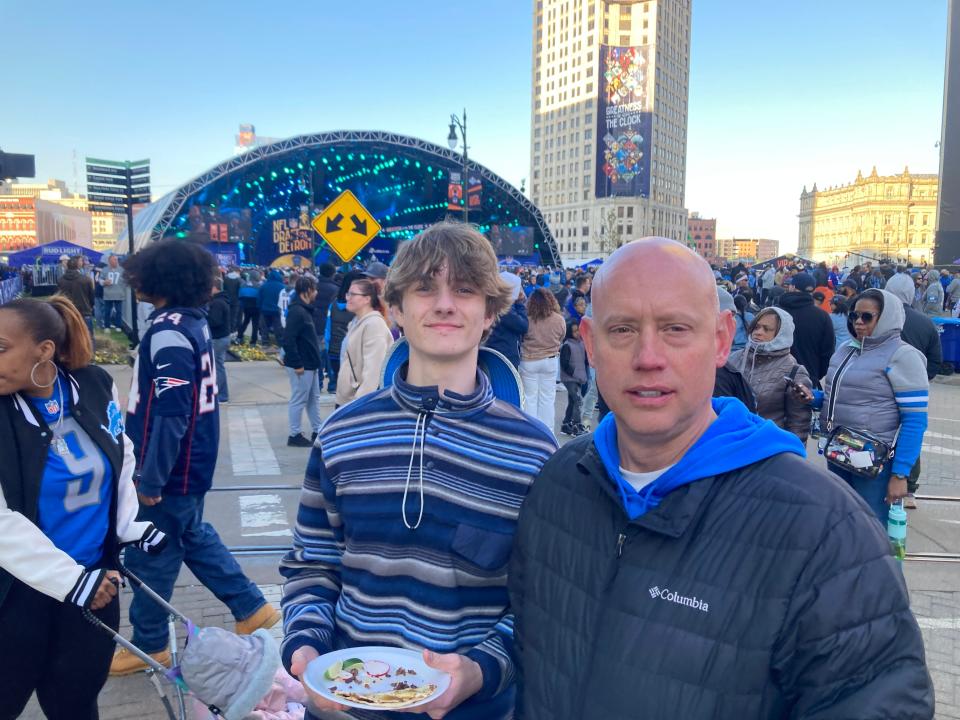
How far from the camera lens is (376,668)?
178cm

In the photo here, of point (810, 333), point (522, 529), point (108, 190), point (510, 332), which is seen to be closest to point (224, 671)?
point (522, 529)

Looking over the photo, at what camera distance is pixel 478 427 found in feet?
6.40

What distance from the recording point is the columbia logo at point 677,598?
132 centimetres

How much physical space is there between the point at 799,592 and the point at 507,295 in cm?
124

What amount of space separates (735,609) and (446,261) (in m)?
1.17

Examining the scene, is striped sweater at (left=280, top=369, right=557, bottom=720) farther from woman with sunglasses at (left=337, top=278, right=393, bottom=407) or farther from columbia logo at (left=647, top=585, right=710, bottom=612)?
woman with sunglasses at (left=337, top=278, right=393, bottom=407)

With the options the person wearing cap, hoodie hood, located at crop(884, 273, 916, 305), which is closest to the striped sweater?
the person wearing cap

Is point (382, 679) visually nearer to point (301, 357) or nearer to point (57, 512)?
point (57, 512)

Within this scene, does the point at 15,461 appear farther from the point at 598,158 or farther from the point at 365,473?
the point at 598,158

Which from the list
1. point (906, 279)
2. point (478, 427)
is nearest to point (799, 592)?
point (478, 427)

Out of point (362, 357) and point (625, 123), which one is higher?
point (625, 123)

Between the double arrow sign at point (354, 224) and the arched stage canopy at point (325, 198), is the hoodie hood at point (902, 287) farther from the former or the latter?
the arched stage canopy at point (325, 198)

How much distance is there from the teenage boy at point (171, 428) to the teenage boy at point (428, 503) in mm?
2037

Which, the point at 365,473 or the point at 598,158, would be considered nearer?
the point at 365,473
